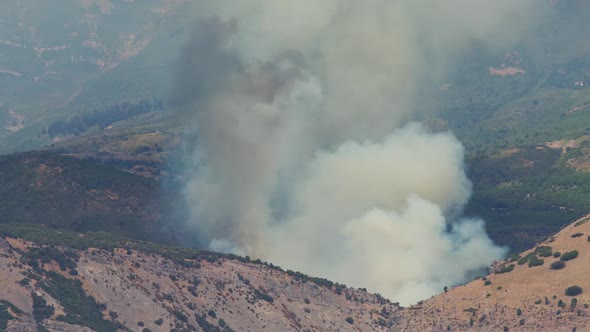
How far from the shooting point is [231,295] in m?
158

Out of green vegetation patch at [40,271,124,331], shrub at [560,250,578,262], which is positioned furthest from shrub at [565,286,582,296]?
green vegetation patch at [40,271,124,331]

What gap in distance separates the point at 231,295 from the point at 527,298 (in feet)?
152

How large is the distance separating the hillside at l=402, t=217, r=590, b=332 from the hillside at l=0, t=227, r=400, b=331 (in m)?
11.6

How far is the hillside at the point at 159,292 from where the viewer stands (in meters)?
136

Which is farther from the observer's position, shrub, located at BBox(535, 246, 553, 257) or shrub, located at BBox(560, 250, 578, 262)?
shrub, located at BBox(535, 246, 553, 257)

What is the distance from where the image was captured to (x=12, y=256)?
480 feet

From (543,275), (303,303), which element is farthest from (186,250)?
(543,275)

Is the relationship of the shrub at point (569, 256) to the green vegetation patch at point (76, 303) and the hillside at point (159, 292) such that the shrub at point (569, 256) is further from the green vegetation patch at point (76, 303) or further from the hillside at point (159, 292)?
the green vegetation patch at point (76, 303)

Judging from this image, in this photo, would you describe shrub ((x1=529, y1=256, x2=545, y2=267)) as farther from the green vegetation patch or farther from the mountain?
the green vegetation patch

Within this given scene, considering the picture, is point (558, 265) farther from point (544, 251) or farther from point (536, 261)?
point (544, 251)

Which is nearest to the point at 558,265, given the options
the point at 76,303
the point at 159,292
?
the point at 159,292

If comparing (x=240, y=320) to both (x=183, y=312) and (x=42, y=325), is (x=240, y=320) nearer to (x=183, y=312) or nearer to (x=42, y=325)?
(x=183, y=312)

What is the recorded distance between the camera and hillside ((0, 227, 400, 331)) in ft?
447

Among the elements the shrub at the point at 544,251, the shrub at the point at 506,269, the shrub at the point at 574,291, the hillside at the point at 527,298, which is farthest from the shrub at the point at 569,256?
the shrub at the point at 574,291
